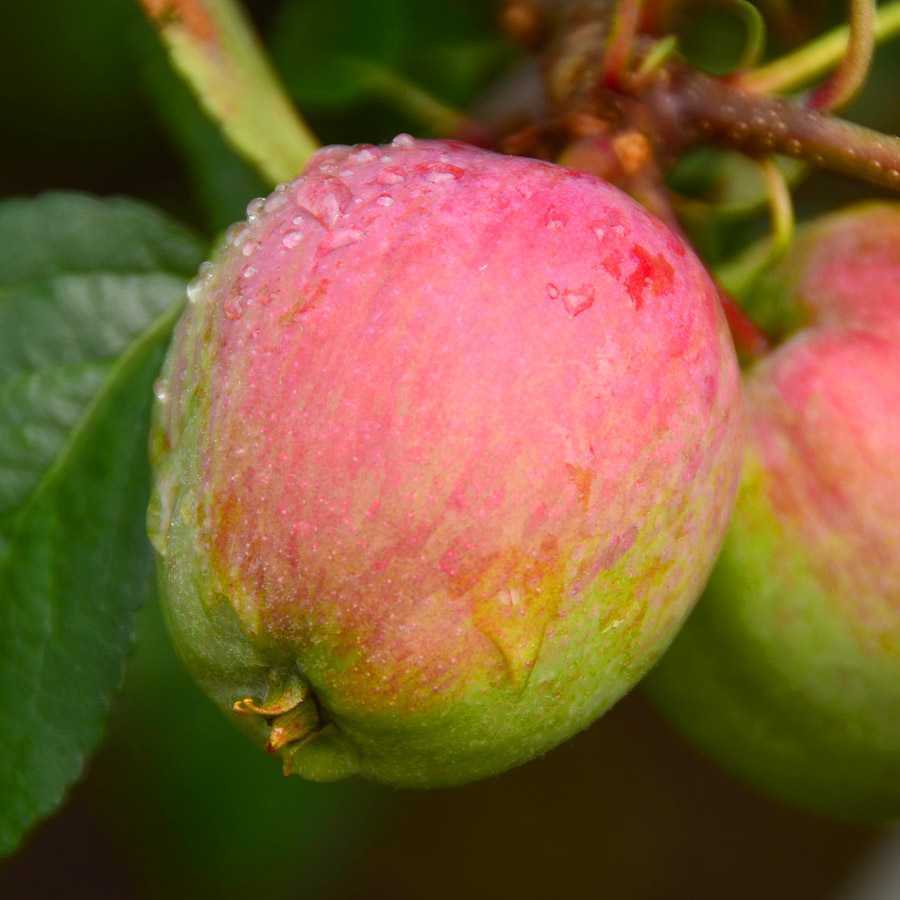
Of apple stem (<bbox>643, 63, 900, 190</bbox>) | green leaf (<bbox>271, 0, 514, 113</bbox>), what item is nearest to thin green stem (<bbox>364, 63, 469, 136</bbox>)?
green leaf (<bbox>271, 0, 514, 113</bbox>)

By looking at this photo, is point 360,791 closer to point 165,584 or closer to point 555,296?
point 165,584

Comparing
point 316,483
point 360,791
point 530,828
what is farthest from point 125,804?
point 316,483

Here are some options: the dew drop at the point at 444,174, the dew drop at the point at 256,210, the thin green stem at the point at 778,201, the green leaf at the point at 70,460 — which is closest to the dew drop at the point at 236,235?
the dew drop at the point at 256,210

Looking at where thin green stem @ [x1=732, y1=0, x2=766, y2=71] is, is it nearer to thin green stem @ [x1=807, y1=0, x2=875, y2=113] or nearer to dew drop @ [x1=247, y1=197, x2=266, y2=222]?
thin green stem @ [x1=807, y1=0, x2=875, y2=113]

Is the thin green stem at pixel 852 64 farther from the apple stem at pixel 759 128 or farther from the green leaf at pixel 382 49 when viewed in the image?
the green leaf at pixel 382 49

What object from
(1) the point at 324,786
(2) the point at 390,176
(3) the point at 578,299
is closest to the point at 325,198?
(2) the point at 390,176

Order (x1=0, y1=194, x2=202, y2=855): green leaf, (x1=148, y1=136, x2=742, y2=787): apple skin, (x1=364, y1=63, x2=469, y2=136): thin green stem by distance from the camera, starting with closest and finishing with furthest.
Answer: (x1=148, y1=136, x2=742, y2=787): apple skin, (x1=0, y1=194, x2=202, y2=855): green leaf, (x1=364, y1=63, x2=469, y2=136): thin green stem

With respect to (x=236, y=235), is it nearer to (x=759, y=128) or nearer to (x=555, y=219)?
(x=555, y=219)
